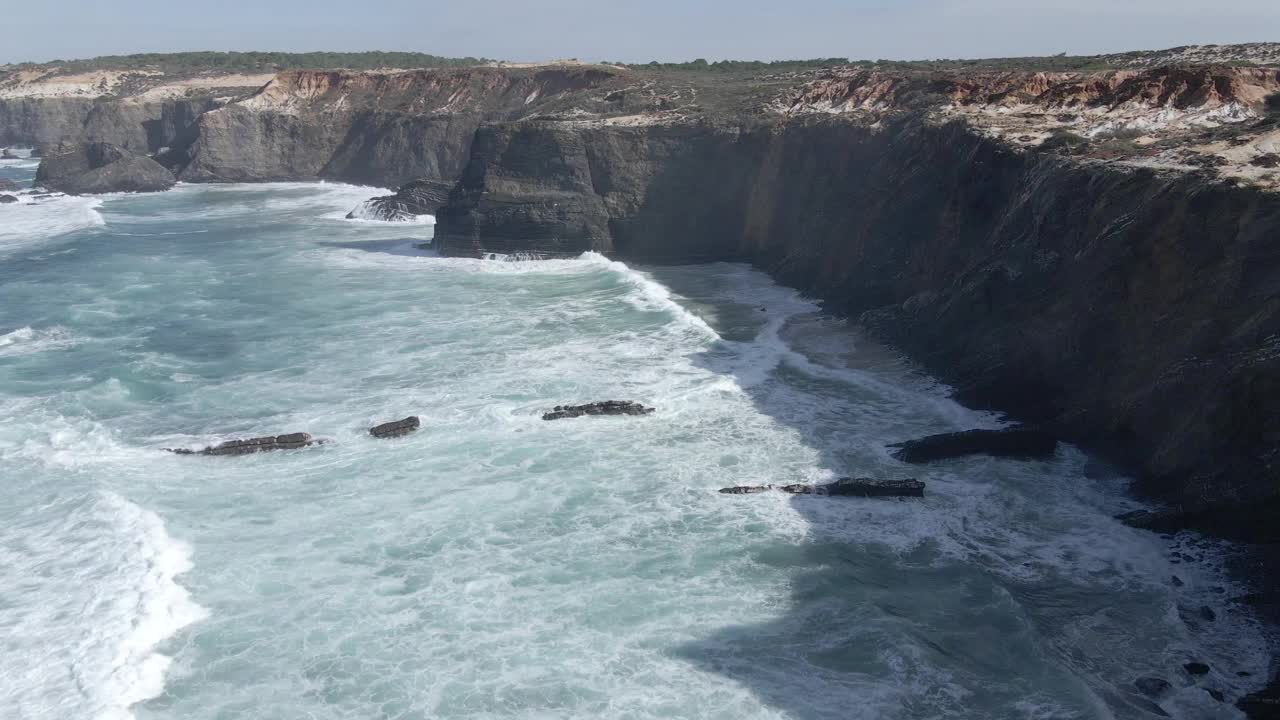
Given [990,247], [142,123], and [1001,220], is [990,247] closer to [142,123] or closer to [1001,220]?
[1001,220]

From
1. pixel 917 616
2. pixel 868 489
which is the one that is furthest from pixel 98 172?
pixel 917 616

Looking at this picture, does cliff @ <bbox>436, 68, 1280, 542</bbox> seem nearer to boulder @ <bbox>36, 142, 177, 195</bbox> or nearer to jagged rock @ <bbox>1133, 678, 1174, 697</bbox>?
jagged rock @ <bbox>1133, 678, 1174, 697</bbox>

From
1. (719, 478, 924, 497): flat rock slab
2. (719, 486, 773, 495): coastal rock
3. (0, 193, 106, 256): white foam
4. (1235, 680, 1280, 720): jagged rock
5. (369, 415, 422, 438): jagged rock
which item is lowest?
(0, 193, 106, 256): white foam

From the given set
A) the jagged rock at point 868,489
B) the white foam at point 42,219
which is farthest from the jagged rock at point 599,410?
the white foam at point 42,219

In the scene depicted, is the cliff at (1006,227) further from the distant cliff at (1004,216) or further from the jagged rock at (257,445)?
the jagged rock at (257,445)

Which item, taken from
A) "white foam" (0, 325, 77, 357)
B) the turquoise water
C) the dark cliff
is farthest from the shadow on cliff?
"white foam" (0, 325, 77, 357)
